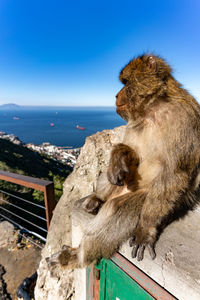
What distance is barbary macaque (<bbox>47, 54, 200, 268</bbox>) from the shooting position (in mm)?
1223

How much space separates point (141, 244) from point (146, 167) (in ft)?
1.79

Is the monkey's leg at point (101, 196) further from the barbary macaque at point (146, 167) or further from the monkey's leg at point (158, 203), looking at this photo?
the monkey's leg at point (158, 203)

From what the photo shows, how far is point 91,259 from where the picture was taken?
140 centimetres

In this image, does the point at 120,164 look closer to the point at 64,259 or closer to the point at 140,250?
the point at 140,250

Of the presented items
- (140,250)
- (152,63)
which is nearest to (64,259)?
(140,250)

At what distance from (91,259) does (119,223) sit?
387mm

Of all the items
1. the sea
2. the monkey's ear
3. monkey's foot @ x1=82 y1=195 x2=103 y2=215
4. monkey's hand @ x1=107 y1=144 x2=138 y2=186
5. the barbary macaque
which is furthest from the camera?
the sea

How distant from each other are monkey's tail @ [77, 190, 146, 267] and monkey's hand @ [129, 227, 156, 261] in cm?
6

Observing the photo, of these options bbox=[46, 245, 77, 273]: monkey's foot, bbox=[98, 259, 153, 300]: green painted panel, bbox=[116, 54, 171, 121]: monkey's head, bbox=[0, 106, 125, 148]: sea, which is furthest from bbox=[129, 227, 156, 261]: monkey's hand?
bbox=[0, 106, 125, 148]: sea

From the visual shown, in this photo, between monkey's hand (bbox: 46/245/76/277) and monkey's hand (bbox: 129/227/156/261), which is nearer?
monkey's hand (bbox: 129/227/156/261)

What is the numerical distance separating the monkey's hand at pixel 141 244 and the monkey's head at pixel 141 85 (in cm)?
92

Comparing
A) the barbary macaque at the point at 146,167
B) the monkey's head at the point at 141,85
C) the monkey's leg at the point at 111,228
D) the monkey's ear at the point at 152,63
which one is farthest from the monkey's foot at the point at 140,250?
the monkey's ear at the point at 152,63

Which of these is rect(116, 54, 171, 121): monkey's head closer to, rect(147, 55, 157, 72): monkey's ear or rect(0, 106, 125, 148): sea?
rect(147, 55, 157, 72): monkey's ear

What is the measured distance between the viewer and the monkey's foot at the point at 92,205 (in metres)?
1.62
